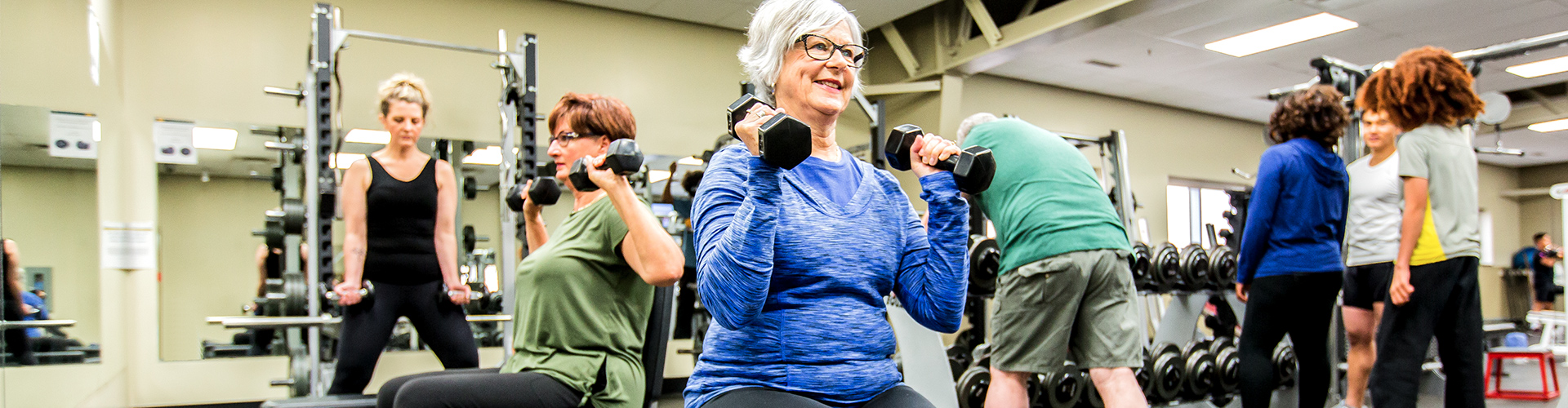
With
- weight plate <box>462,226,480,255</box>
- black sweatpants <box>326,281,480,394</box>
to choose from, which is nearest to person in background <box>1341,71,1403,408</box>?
black sweatpants <box>326,281,480,394</box>

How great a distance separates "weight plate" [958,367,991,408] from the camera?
297 cm

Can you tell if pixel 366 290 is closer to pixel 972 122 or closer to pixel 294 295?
pixel 294 295

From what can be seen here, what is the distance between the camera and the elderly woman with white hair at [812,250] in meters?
1.01

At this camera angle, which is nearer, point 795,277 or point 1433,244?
point 795,277

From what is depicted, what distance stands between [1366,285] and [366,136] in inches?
181

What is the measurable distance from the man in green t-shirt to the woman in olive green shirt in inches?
35.7

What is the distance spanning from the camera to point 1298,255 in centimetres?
242

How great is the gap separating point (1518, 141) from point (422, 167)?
39.9 feet

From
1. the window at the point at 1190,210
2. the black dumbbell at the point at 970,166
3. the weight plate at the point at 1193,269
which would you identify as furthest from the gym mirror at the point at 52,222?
the window at the point at 1190,210

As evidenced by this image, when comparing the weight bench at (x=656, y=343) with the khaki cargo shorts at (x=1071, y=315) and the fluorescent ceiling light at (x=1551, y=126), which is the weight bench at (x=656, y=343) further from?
the fluorescent ceiling light at (x=1551, y=126)

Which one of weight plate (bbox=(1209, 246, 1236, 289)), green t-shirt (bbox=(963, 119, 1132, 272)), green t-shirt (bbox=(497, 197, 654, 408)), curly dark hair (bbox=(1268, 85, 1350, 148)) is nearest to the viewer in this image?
green t-shirt (bbox=(497, 197, 654, 408))

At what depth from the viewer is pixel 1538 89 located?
8141mm

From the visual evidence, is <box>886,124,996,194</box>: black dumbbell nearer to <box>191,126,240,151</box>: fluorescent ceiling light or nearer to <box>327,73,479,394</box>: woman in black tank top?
<box>327,73,479,394</box>: woman in black tank top

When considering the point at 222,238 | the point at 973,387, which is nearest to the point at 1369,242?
the point at 973,387
